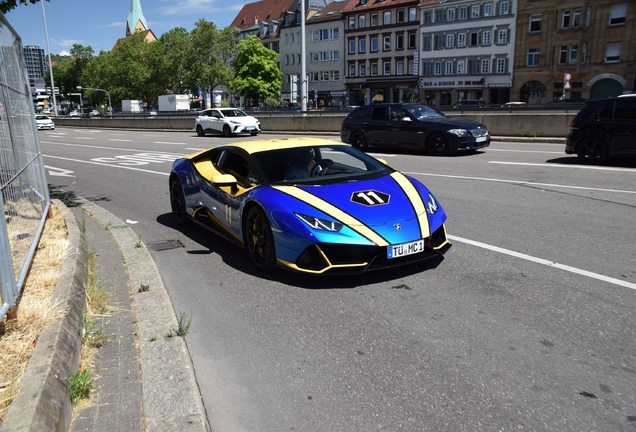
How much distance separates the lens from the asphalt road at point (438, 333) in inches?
127

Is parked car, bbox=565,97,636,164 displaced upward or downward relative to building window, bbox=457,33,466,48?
downward

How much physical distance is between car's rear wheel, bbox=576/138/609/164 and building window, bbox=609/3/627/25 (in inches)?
1832

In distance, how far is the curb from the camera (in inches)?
105

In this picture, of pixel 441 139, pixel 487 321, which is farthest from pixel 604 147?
pixel 487 321

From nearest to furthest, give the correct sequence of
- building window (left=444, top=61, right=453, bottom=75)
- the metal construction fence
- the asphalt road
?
the asphalt road → the metal construction fence → building window (left=444, top=61, right=453, bottom=75)

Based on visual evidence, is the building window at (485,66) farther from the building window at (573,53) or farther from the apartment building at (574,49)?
the building window at (573,53)

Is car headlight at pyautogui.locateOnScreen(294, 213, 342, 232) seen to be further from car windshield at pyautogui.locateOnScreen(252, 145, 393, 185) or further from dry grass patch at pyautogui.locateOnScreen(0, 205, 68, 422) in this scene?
dry grass patch at pyautogui.locateOnScreen(0, 205, 68, 422)

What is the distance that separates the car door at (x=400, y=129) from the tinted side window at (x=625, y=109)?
557 centimetres

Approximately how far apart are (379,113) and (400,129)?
1.24 metres

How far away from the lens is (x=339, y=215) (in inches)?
203

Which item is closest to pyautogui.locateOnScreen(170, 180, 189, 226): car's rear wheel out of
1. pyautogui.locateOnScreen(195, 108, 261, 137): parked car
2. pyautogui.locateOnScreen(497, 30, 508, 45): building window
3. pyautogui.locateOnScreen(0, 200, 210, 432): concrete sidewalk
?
pyautogui.locateOnScreen(0, 200, 210, 432): concrete sidewalk

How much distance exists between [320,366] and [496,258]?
2.94m

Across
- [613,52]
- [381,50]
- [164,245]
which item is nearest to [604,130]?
[164,245]

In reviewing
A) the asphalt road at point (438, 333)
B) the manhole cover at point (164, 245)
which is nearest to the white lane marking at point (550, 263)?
the asphalt road at point (438, 333)
